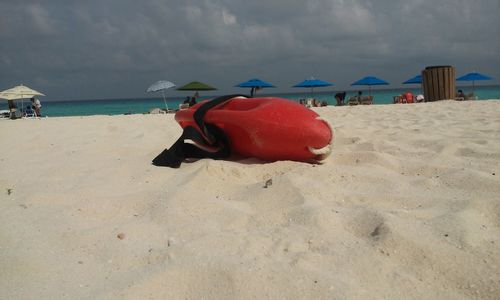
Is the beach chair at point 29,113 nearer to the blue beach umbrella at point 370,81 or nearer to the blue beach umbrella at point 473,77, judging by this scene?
the blue beach umbrella at point 370,81

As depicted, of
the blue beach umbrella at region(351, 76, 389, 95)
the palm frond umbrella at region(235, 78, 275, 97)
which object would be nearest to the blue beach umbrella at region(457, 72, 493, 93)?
the blue beach umbrella at region(351, 76, 389, 95)

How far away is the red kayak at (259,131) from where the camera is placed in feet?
7.58

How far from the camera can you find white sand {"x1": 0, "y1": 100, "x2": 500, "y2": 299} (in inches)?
44.1

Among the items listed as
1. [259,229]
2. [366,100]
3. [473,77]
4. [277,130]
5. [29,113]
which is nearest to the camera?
[259,229]

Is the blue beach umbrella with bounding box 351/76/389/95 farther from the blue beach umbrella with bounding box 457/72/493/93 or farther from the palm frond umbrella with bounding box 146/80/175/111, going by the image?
the palm frond umbrella with bounding box 146/80/175/111

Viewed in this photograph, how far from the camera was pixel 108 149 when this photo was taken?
3.24 meters

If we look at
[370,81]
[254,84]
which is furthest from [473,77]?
[254,84]

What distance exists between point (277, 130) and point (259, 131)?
0.11 m

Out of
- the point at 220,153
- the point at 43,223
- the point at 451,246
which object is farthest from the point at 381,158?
the point at 43,223

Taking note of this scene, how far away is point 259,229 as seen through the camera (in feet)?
4.86

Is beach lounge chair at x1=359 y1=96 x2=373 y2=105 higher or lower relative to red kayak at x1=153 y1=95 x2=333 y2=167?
lower

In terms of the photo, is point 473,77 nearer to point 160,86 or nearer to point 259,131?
point 160,86

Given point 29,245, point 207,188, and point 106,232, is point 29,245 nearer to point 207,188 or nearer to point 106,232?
point 106,232

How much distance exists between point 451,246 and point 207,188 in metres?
1.11
